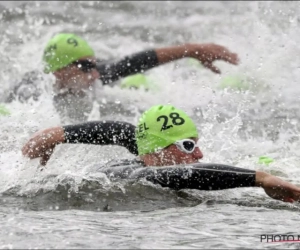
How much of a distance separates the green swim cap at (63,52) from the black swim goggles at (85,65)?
73 millimetres

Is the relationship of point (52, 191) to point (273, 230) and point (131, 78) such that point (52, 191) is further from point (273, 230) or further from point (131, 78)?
point (131, 78)

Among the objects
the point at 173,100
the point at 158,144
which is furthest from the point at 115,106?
the point at 158,144

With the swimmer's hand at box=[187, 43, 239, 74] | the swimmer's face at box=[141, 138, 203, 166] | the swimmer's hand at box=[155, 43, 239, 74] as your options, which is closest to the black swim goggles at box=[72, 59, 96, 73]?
the swimmer's hand at box=[155, 43, 239, 74]

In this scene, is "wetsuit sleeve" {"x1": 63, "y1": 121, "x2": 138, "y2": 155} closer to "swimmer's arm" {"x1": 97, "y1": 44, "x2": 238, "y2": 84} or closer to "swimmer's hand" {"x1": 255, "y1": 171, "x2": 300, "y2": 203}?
"swimmer's hand" {"x1": 255, "y1": 171, "x2": 300, "y2": 203}

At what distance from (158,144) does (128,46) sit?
30.1 ft

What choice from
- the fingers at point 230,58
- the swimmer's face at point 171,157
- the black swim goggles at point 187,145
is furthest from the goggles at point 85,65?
the black swim goggles at point 187,145

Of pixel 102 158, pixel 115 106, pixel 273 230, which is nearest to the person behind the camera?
pixel 273 230

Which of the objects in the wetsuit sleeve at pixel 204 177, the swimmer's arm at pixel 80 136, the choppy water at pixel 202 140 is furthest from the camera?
the swimmer's arm at pixel 80 136

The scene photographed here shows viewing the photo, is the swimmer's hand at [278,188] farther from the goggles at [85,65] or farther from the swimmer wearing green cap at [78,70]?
the goggles at [85,65]

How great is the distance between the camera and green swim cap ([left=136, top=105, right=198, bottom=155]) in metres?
7.71

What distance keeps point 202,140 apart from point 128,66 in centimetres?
192

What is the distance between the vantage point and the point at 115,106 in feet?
39.7

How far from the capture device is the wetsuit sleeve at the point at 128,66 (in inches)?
428

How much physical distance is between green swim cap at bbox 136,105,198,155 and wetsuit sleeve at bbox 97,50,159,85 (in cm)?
298
